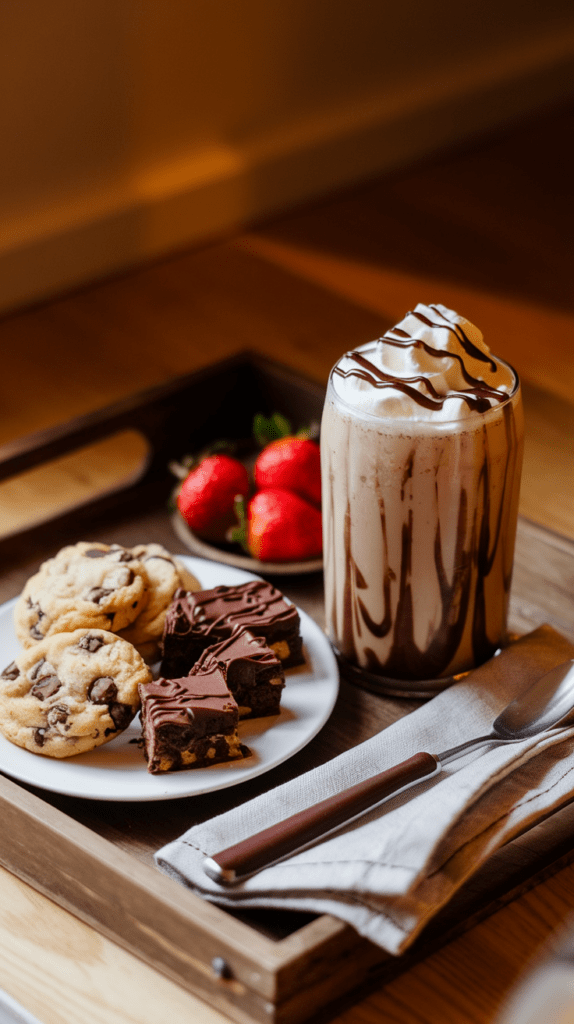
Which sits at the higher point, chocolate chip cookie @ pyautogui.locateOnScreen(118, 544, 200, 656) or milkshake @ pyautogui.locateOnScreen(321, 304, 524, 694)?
milkshake @ pyautogui.locateOnScreen(321, 304, 524, 694)

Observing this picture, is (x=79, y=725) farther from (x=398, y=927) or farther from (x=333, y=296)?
(x=333, y=296)

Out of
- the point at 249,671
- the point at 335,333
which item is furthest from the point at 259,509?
the point at 335,333

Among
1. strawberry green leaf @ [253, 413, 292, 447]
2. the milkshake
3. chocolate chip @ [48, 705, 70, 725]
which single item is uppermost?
the milkshake

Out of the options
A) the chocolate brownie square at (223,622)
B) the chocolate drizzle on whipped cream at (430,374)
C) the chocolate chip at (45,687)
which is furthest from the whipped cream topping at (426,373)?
the chocolate chip at (45,687)

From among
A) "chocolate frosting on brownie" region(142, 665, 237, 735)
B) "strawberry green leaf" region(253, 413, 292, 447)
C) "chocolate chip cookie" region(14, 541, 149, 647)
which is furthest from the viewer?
"strawberry green leaf" region(253, 413, 292, 447)

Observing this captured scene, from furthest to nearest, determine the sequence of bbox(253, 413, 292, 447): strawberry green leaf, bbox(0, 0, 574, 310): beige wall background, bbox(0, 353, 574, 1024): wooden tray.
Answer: bbox(0, 0, 574, 310): beige wall background → bbox(253, 413, 292, 447): strawberry green leaf → bbox(0, 353, 574, 1024): wooden tray

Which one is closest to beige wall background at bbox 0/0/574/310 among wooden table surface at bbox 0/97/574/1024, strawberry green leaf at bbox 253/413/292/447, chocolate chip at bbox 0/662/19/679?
wooden table surface at bbox 0/97/574/1024

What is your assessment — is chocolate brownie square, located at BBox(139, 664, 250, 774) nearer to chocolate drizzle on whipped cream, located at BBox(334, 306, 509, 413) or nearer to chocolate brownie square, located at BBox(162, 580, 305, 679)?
chocolate brownie square, located at BBox(162, 580, 305, 679)

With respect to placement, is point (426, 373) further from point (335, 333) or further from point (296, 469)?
point (335, 333)

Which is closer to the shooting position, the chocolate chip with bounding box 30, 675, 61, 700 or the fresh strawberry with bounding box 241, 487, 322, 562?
the chocolate chip with bounding box 30, 675, 61, 700
